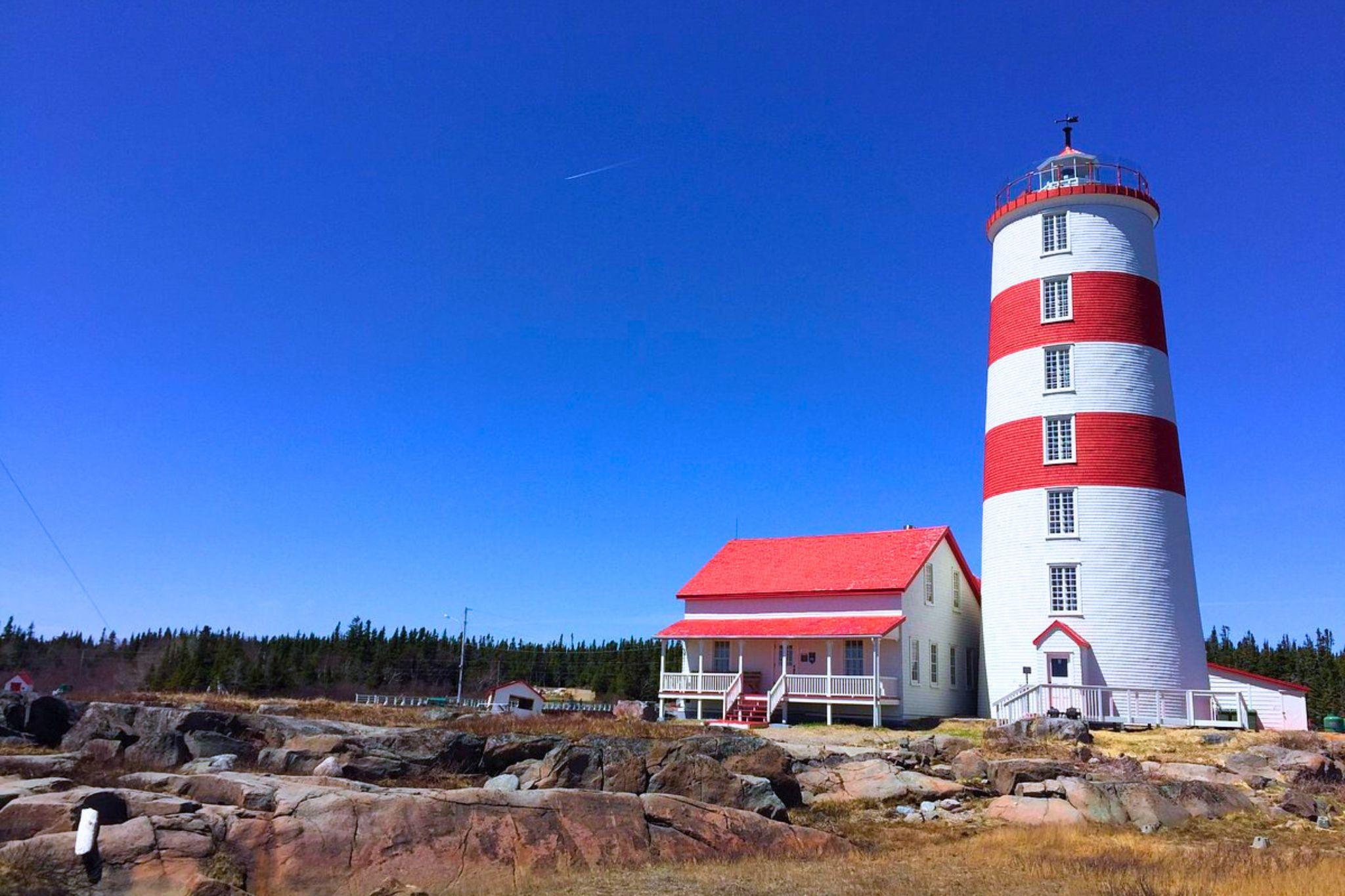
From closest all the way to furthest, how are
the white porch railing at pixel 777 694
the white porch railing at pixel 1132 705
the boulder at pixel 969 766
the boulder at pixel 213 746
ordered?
the boulder at pixel 213 746
the boulder at pixel 969 766
the white porch railing at pixel 1132 705
the white porch railing at pixel 777 694

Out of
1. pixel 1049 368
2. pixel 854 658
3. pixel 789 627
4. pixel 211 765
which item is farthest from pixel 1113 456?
pixel 211 765

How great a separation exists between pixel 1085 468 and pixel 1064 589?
3.74 m

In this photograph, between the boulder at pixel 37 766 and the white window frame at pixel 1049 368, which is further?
the white window frame at pixel 1049 368

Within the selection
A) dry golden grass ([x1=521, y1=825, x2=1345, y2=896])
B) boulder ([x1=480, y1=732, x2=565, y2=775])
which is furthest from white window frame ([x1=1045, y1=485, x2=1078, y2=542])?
boulder ([x1=480, y1=732, x2=565, y2=775])

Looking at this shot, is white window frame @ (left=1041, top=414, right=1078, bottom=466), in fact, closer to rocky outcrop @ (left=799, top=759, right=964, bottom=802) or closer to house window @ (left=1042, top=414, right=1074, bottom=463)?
house window @ (left=1042, top=414, right=1074, bottom=463)

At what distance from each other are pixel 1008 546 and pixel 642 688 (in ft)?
149

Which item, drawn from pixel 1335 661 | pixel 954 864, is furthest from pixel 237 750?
pixel 1335 661

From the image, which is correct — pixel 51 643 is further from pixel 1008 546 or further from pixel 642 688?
pixel 1008 546

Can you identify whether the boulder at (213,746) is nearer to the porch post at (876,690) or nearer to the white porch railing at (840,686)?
the white porch railing at (840,686)

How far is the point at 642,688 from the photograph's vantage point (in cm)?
7375

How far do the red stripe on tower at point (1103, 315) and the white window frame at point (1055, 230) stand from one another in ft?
3.24

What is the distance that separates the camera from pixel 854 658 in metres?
34.7

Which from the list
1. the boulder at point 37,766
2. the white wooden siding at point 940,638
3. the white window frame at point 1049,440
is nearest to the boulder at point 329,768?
the boulder at point 37,766

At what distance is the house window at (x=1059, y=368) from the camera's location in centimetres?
3192
